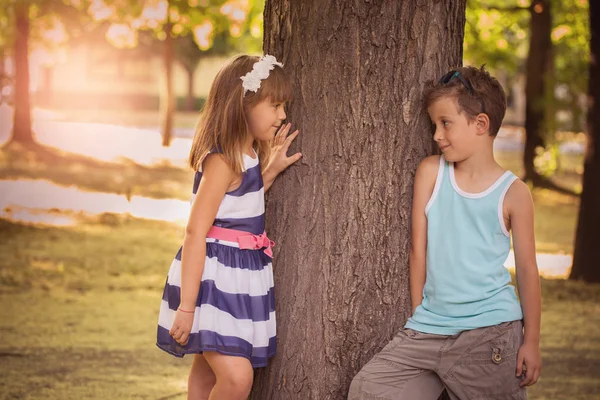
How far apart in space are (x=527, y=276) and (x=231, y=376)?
3.73ft

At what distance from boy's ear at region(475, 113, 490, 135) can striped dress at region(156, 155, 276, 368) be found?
2.78 ft

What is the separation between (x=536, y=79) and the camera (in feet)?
59.5

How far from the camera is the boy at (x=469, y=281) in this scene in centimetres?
302

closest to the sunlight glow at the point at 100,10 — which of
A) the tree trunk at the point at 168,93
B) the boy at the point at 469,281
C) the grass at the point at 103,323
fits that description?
the tree trunk at the point at 168,93

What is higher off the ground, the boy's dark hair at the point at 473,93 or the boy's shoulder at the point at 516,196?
the boy's dark hair at the point at 473,93

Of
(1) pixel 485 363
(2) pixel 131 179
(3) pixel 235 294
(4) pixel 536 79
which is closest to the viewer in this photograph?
(1) pixel 485 363

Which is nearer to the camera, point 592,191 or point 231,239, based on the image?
point 231,239

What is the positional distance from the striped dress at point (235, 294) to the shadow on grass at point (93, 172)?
12450 millimetres

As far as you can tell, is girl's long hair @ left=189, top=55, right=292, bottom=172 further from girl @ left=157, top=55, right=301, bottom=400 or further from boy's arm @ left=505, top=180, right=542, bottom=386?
boy's arm @ left=505, top=180, right=542, bottom=386

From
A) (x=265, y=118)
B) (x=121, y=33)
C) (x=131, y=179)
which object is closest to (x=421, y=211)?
(x=265, y=118)

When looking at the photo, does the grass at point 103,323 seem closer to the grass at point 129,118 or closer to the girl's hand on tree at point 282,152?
the girl's hand on tree at point 282,152

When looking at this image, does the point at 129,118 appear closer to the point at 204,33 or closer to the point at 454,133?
the point at 204,33

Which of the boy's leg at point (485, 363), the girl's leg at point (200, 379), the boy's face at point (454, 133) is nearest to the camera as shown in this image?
the boy's leg at point (485, 363)

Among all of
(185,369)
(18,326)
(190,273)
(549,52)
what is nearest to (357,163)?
(190,273)
